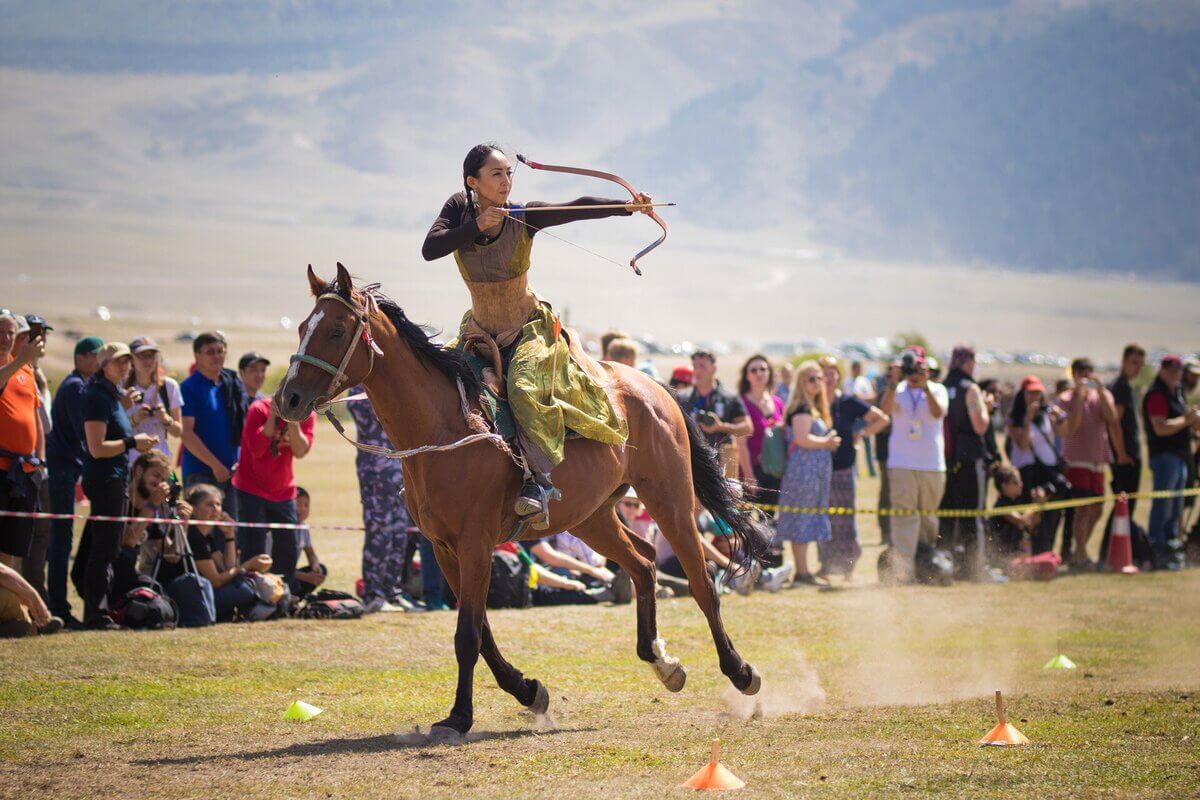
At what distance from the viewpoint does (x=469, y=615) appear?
7945 mm

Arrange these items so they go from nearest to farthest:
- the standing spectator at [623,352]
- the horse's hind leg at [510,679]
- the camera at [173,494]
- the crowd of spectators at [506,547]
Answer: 1. the horse's hind leg at [510,679]
2. the crowd of spectators at [506,547]
3. the camera at [173,494]
4. the standing spectator at [623,352]

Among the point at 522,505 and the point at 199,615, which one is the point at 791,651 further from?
the point at 199,615

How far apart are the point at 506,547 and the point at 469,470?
5.77m

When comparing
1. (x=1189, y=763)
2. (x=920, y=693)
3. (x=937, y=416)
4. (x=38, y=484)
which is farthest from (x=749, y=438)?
(x=1189, y=763)

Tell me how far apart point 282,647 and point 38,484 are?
2.54 m

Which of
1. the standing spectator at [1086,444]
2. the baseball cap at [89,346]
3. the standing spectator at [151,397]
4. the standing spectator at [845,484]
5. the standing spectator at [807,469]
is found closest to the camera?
the baseball cap at [89,346]

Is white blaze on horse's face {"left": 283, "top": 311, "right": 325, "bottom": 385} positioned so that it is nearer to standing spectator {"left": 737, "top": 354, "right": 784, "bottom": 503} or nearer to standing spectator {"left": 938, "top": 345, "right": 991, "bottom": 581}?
standing spectator {"left": 737, "top": 354, "right": 784, "bottom": 503}

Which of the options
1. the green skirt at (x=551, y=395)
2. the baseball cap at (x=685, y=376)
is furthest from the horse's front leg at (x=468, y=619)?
the baseball cap at (x=685, y=376)

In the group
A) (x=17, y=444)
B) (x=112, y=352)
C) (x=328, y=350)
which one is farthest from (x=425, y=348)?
(x=17, y=444)

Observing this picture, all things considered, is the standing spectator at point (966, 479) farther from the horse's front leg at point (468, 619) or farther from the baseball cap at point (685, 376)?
the horse's front leg at point (468, 619)

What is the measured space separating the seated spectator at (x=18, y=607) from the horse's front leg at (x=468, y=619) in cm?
449

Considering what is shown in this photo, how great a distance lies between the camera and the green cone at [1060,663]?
10.9m

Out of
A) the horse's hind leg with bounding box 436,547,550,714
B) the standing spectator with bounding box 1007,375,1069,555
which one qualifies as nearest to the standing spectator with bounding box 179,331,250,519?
the horse's hind leg with bounding box 436,547,550,714

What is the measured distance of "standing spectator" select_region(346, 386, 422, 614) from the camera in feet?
42.2
